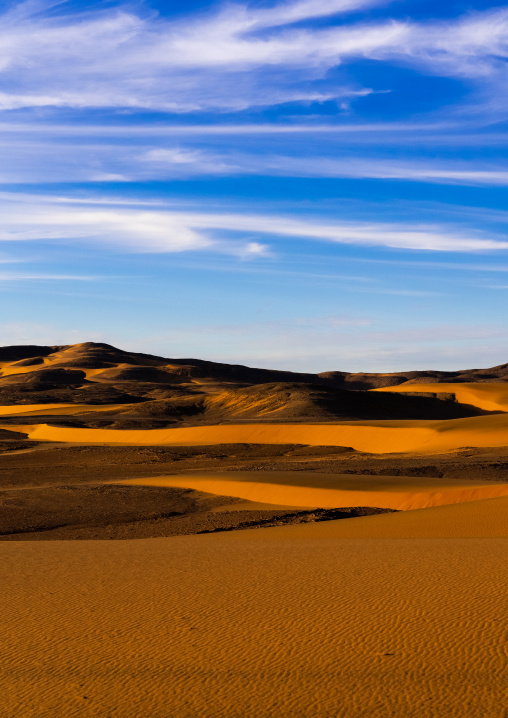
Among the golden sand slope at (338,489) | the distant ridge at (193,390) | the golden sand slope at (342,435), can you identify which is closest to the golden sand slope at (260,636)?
the golden sand slope at (338,489)

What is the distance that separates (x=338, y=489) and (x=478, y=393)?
46260 millimetres

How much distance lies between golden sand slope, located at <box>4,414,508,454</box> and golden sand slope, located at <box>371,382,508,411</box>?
66.1 ft

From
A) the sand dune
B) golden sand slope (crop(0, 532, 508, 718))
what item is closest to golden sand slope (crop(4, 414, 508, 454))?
the sand dune

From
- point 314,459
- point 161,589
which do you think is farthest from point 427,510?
point 314,459

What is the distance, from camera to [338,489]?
18.0m

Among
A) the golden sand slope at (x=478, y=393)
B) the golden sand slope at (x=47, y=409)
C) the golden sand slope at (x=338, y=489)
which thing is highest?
the golden sand slope at (x=478, y=393)

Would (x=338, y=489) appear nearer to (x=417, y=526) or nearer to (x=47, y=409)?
(x=417, y=526)

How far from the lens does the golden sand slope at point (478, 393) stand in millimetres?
57506

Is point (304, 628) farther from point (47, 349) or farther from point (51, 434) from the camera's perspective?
point (47, 349)

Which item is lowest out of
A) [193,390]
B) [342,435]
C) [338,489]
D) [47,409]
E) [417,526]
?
[338,489]

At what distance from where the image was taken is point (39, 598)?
6820 mm

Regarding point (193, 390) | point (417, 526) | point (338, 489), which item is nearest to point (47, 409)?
point (193, 390)

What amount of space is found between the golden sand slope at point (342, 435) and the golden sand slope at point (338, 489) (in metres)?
12.3

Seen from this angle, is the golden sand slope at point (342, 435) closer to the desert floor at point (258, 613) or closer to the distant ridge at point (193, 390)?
the distant ridge at point (193, 390)
